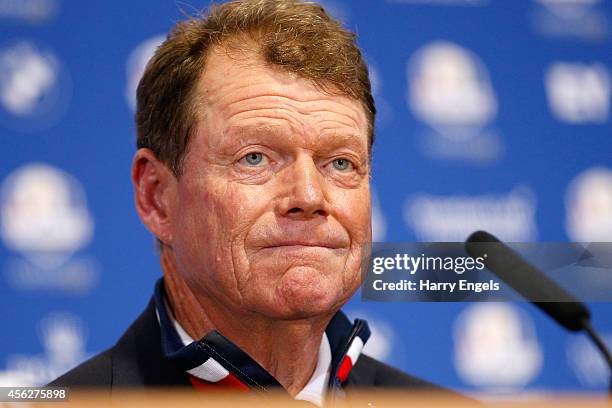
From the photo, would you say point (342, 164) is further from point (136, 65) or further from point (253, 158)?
point (136, 65)

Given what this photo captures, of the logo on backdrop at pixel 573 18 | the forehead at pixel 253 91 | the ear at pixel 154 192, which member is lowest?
the ear at pixel 154 192

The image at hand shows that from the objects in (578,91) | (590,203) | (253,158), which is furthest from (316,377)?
(578,91)

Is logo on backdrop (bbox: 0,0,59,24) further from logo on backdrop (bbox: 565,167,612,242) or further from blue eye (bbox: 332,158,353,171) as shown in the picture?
logo on backdrop (bbox: 565,167,612,242)

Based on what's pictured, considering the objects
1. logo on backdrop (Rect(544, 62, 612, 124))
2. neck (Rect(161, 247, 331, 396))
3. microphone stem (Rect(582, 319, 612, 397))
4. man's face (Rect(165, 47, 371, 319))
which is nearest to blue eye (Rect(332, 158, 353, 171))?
man's face (Rect(165, 47, 371, 319))

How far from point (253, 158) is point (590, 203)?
0.80 m

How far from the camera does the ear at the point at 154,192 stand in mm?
1681

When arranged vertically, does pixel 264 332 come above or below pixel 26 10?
below

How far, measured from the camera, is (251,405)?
1562 millimetres

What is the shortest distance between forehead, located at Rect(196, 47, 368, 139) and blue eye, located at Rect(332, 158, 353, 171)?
2.5 inches

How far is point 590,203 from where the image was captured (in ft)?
6.52

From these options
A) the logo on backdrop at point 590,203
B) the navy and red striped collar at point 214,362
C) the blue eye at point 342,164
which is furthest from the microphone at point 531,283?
the navy and red striped collar at point 214,362

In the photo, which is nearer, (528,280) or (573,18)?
(528,280)

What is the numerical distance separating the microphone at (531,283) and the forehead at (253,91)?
409mm

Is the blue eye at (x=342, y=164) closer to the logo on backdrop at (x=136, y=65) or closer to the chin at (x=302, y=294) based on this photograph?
the chin at (x=302, y=294)
